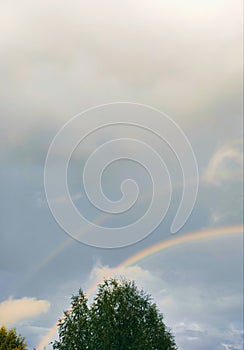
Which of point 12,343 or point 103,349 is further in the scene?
point 12,343

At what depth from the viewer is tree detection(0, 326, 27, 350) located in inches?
Answer: 2896

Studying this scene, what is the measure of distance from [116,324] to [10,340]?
21.2 m

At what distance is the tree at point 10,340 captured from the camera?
241ft

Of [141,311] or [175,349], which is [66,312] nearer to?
[141,311]

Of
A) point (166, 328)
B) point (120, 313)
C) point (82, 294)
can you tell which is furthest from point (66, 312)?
point (166, 328)

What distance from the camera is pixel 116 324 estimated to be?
60.7 m

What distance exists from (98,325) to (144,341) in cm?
593

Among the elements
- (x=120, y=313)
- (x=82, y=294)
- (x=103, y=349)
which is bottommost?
(x=103, y=349)

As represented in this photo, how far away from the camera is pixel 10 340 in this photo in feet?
244

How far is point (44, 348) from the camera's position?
67375 millimetres

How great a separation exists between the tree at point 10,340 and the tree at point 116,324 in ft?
40.3

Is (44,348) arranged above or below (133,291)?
below

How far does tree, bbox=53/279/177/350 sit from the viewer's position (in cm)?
5972

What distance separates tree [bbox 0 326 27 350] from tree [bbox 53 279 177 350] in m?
12.3
